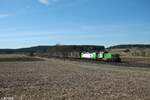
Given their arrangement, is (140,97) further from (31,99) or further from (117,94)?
(31,99)

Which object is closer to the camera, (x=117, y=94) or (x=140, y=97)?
(x=140, y=97)

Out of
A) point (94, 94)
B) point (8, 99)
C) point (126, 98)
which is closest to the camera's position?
point (8, 99)

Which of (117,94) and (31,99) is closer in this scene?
(31,99)

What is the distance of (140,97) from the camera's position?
15117 mm

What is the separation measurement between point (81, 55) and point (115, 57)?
136 feet

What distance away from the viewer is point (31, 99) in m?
14.3

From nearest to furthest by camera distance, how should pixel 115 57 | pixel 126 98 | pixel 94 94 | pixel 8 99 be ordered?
1. pixel 8 99
2. pixel 126 98
3. pixel 94 94
4. pixel 115 57

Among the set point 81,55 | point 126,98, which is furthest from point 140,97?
point 81,55

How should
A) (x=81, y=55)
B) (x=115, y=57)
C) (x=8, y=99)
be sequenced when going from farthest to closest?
(x=81, y=55), (x=115, y=57), (x=8, y=99)

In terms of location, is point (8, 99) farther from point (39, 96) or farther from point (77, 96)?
point (77, 96)

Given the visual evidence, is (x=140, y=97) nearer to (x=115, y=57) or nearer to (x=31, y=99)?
(x=31, y=99)

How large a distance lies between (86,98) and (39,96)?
→ 2.52 m

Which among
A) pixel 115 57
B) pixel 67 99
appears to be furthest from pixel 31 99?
pixel 115 57

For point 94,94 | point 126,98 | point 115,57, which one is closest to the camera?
point 126,98
